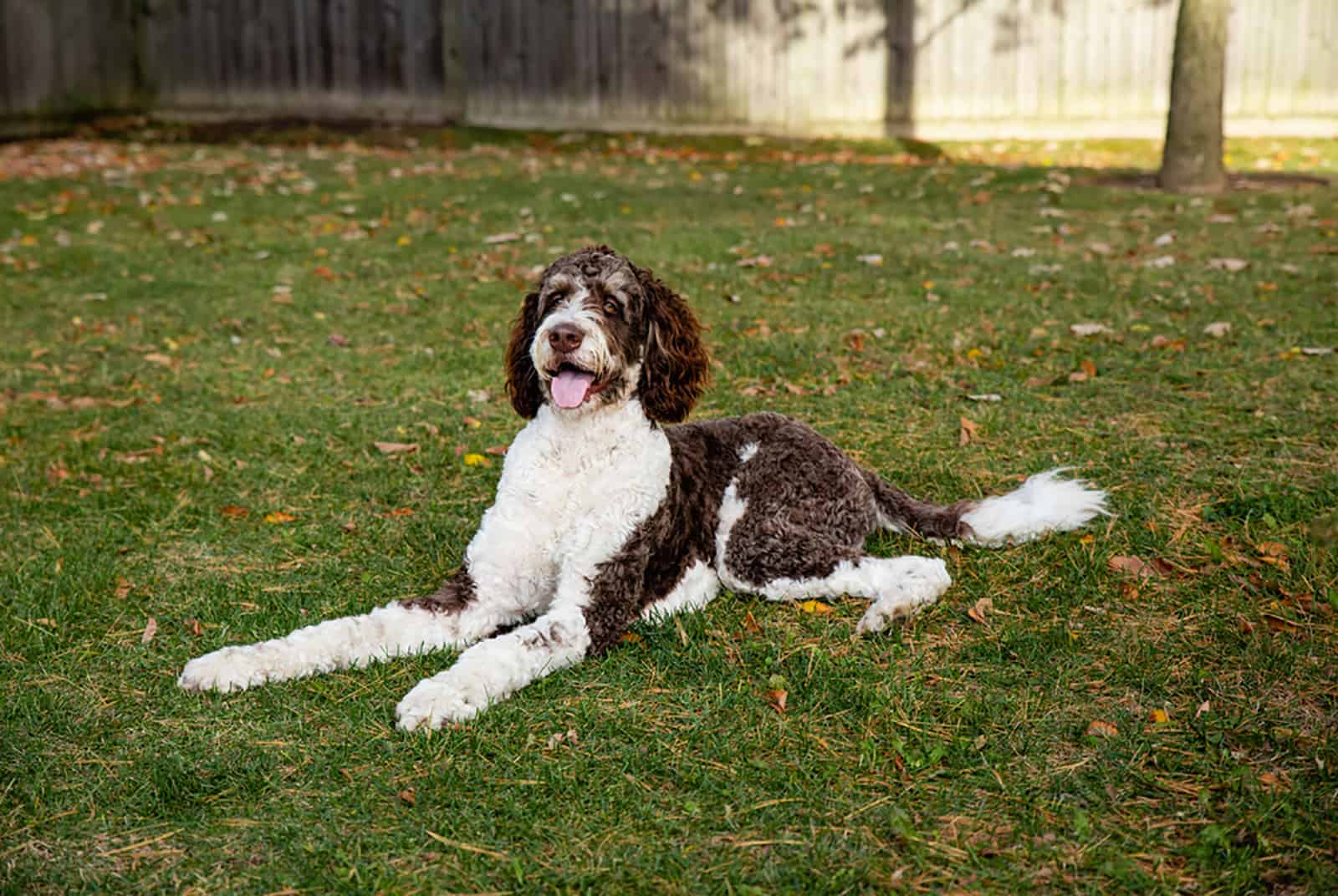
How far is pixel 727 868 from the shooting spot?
3.07m

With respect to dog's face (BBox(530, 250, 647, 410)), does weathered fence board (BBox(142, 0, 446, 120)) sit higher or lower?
higher

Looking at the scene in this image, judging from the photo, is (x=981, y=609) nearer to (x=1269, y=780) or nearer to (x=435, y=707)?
(x=1269, y=780)

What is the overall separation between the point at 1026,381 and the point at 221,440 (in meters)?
4.36

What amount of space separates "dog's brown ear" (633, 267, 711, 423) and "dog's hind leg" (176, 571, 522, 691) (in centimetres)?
90

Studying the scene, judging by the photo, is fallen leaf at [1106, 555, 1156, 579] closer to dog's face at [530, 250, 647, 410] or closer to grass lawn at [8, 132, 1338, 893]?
grass lawn at [8, 132, 1338, 893]

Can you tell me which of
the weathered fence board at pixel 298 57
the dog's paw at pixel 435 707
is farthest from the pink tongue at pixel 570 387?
the weathered fence board at pixel 298 57

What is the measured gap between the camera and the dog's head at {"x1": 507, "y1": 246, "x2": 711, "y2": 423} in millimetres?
4082

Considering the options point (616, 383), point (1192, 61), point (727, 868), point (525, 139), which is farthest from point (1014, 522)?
point (525, 139)

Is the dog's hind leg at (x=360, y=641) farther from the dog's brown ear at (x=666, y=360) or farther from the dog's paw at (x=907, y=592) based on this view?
the dog's paw at (x=907, y=592)

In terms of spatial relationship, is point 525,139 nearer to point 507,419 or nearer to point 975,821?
point 507,419

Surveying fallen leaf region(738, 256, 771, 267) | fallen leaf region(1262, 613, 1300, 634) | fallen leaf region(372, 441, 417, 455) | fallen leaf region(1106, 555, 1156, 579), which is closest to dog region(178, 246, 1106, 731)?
fallen leaf region(1106, 555, 1156, 579)

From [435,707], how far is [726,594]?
1.33 metres

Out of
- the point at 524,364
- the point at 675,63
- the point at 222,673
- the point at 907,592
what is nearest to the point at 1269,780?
the point at 907,592

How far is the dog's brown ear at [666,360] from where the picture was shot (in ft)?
14.3
